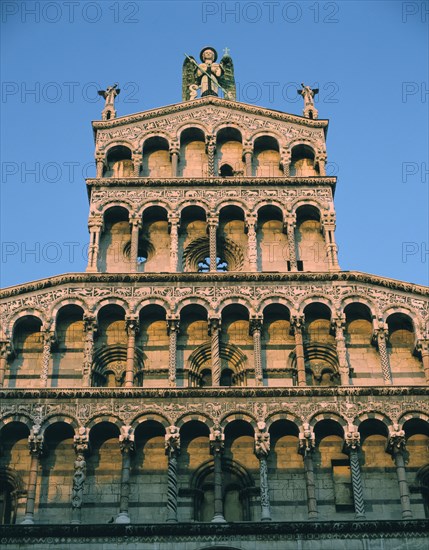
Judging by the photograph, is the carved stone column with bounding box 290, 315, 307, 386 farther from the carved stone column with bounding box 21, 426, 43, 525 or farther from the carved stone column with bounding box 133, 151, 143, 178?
the carved stone column with bounding box 133, 151, 143, 178

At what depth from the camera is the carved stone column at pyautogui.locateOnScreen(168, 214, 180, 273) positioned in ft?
93.0

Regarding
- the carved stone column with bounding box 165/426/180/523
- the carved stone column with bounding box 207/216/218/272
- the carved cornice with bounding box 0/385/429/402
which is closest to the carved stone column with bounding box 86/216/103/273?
the carved stone column with bounding box 207/216/218/272

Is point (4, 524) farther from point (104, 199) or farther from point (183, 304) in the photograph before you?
point (104, 199)

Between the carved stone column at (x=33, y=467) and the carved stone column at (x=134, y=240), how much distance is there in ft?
18.4

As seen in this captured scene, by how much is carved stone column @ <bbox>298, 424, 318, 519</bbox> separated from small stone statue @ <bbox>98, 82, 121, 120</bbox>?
12486mm

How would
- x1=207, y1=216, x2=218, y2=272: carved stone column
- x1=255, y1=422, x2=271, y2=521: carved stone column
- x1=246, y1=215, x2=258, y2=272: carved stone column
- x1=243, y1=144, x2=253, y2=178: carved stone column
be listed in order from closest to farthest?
x1=255, y1=422, x2=271, y2=521: carved stone column → x1=207, y1=216, x2=218, y2=272: carved stone column → x1=246, y1=215, x2=258, y2=272: carved stone column → x1=243, y1=144, x2=253, y2=178: carved stone column

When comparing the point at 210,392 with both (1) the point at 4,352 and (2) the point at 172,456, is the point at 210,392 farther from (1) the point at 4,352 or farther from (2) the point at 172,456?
(1) the point at 4,352

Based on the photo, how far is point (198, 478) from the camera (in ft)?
81.0

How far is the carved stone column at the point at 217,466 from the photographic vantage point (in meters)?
23.6

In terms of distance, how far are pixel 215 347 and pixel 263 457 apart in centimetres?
323

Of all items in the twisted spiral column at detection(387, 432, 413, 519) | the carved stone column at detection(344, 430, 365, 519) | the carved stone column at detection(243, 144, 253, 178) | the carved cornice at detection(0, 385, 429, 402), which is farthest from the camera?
the carved stone column at detection(243, 144, 253, 178)

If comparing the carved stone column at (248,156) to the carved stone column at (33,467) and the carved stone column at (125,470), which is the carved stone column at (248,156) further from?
the carved stone column at (33,467)

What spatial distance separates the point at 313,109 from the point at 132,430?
1250 cm

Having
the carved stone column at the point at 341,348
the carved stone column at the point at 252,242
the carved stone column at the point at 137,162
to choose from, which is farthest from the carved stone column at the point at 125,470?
the carved stone column at the point at 137,162
